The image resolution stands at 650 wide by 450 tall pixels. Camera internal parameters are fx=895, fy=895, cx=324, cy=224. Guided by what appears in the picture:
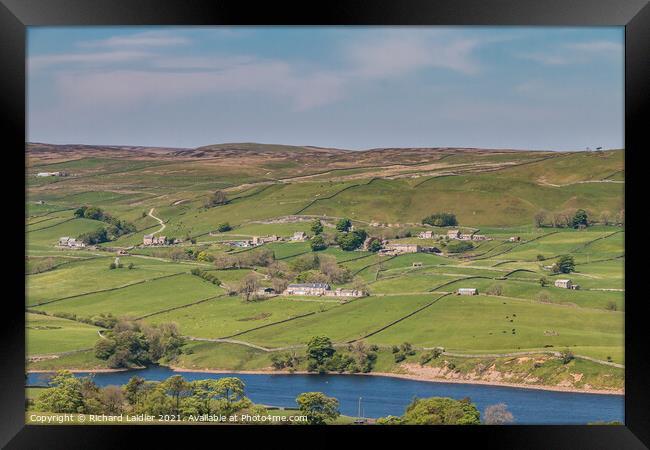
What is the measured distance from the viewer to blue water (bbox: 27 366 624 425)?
22.5m

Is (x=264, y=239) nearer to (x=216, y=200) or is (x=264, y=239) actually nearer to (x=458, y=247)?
(x=216, y=200)

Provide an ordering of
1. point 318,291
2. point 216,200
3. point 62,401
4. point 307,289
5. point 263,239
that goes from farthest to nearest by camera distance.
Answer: point 216,200 < point 263,239 < point 307,289 < point 318,291 < point 62,401

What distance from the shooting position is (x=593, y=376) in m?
24.4

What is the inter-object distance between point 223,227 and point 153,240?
2.82 metres

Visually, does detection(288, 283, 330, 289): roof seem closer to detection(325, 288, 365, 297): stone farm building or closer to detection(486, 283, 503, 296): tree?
detection(325, 288, 365, 297): stone farm building

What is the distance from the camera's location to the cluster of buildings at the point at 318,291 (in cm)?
3069

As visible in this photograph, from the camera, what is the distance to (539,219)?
3516 centimetres

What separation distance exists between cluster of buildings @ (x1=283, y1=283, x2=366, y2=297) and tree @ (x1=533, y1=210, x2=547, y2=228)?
339 inches

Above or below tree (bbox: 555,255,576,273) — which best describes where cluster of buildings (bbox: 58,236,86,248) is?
above

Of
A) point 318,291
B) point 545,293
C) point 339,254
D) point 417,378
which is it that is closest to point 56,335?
point 318,291

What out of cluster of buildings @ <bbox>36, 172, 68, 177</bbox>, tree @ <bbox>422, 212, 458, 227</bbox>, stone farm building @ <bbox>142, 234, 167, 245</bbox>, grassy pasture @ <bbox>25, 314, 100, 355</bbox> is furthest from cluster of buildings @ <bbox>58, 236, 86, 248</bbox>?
tree @ <bbox>422, 212, 458, 227</bbox>

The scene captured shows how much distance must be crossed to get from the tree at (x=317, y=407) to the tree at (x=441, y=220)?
14.4m
